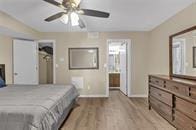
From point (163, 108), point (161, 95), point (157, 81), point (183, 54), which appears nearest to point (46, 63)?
point (157, 81)

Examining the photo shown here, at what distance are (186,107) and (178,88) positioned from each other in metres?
0.40

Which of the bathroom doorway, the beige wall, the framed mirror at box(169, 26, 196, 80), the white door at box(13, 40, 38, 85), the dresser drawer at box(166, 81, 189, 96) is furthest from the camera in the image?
the bathroom doorway

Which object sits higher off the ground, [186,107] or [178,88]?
[178,88]

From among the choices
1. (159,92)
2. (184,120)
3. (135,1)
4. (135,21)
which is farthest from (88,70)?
(184,120)

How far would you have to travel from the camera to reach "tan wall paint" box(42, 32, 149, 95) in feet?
22.4

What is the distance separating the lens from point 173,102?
11.6ft

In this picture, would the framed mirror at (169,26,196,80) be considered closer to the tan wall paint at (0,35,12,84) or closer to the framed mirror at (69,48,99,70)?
the framed mirror at (69,48,99,70)

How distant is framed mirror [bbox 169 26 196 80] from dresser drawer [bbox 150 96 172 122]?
70 cm

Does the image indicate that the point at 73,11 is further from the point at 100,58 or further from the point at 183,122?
the point at 100,58

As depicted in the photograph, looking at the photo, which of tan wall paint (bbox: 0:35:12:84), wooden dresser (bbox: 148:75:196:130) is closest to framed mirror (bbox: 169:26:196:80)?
wooden dresser (bbox: 148:75:196:130)

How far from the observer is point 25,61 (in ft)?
20.4

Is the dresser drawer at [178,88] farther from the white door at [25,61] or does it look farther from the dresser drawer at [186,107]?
the white door at [25,61]

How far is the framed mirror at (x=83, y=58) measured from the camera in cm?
686

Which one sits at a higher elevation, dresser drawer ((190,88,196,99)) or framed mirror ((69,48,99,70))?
framed mirror ((69,48,99,70))
